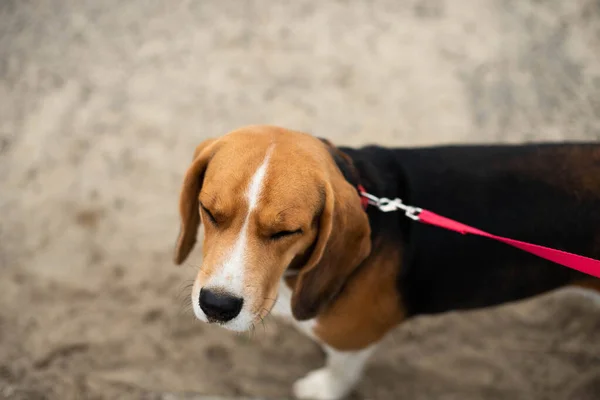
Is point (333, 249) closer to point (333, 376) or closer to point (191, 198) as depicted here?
point (191, 198)

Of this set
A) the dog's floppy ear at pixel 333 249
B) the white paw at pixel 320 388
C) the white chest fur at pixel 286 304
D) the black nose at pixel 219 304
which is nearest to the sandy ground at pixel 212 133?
the white paw at pixel 320 388

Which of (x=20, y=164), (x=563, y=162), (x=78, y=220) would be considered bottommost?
(x=78, y=220)

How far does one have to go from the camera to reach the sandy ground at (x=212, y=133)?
3.12 m

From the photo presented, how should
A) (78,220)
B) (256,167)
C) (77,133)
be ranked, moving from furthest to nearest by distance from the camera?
(77,133) → (78,220) → (256,167)

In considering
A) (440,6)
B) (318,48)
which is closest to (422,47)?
(440,6)

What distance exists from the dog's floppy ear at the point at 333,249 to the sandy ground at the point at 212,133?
3.55 feet

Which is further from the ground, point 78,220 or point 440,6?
point 440,6

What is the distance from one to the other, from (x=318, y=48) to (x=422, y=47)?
0.91 metres

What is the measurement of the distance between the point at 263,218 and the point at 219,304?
0.35 m

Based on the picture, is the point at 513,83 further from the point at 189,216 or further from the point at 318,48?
the point at 189,216

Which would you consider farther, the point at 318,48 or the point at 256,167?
the point at 318,48

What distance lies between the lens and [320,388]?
9.87ft

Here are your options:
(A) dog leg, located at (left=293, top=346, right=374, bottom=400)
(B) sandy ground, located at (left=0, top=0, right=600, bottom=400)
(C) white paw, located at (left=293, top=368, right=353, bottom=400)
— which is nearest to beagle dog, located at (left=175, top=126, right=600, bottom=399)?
(A) dog leg, located at (left=293, top=346, right=374, bottom=400)

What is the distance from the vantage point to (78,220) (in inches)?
140
